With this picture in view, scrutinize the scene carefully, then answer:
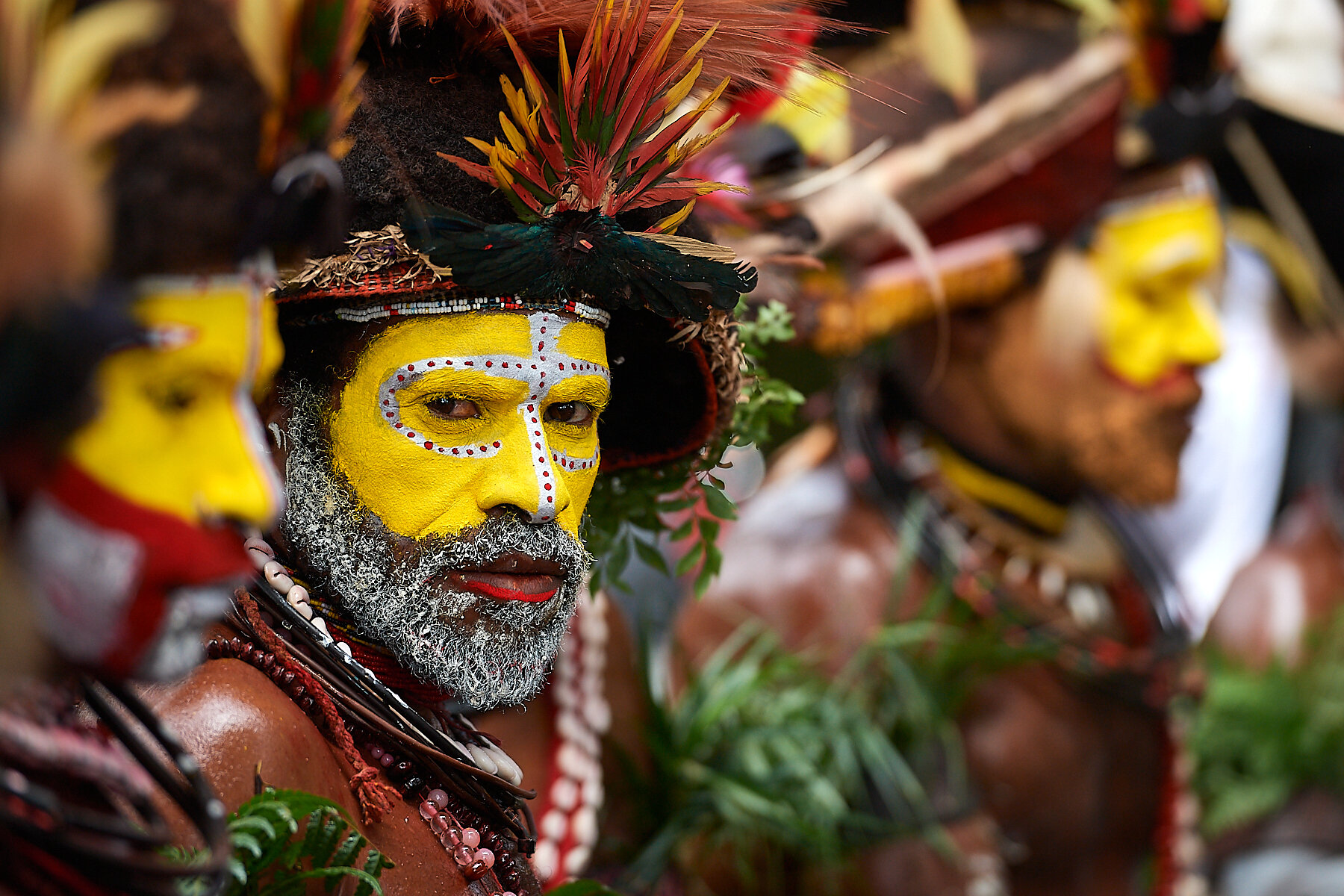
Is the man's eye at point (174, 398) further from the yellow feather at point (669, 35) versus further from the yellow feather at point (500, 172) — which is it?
the yellow feather at point (669, 35)

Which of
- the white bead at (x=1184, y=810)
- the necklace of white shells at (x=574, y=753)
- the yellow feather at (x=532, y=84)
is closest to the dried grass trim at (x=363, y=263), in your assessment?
the yellow feather at (x=532, y=84)

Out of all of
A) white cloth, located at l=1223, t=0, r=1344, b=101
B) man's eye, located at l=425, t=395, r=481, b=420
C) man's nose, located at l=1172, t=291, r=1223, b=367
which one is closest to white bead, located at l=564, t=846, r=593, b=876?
man's eye, located at l=425, t=395, r=481, b=420

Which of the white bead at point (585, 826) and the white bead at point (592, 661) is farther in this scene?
the white bead at point (592, 661)

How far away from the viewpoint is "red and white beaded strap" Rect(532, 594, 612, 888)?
8.02 ft

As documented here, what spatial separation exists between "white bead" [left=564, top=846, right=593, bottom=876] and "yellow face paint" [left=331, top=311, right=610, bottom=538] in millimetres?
914

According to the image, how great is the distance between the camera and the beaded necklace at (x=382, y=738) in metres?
1.64

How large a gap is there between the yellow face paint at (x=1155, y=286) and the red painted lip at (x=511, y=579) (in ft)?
8.78

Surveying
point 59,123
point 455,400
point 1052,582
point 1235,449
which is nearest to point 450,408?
point 455,400

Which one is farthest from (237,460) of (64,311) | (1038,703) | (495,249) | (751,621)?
(1038,703)

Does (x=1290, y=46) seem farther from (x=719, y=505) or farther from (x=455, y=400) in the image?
(x=455, y=400)

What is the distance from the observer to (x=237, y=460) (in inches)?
41.1

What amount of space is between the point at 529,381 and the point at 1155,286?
279 centimetres

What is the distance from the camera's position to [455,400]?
1.77 m

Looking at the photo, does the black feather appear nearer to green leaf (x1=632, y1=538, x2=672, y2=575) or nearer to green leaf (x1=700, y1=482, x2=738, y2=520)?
green leaf (x1=700, y1=482, x2=738, y2=520)
